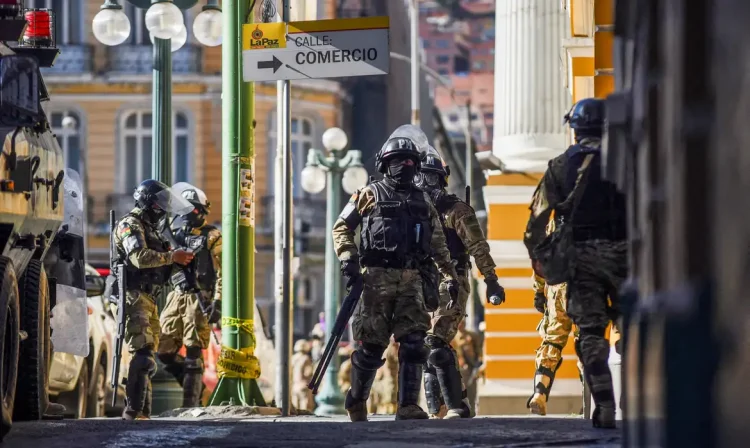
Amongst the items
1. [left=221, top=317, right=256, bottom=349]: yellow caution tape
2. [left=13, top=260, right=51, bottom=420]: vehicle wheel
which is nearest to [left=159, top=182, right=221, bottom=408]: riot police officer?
[left=221, top=317, right=256, bottom=349]: yellow caution tape

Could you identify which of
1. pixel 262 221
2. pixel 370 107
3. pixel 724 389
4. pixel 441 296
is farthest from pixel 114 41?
pixel 370 107

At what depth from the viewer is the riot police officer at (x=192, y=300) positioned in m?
16.2

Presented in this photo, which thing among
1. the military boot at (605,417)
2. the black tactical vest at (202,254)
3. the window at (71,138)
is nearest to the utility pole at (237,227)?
the black tactical vest at (202,254)

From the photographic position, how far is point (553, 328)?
14.3m

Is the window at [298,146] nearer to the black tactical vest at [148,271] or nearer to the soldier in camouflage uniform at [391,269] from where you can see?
the black tactical vest at [148,271]

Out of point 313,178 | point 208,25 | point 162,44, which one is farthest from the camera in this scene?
point 313,178

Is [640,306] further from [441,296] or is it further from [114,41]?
[114,41]

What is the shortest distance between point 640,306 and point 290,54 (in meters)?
9.11

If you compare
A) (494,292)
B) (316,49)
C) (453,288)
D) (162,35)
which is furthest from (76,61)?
(453,288)

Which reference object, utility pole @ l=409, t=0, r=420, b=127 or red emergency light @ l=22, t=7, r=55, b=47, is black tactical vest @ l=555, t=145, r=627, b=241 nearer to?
red emergency light @ l=22, t=7, r=55, b=47

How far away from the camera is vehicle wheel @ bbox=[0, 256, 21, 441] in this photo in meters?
8.44

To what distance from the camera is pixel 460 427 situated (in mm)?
10062

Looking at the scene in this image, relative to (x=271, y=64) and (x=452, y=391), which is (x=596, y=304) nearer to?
(x=452, y=391)

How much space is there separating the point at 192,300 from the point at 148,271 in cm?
156
